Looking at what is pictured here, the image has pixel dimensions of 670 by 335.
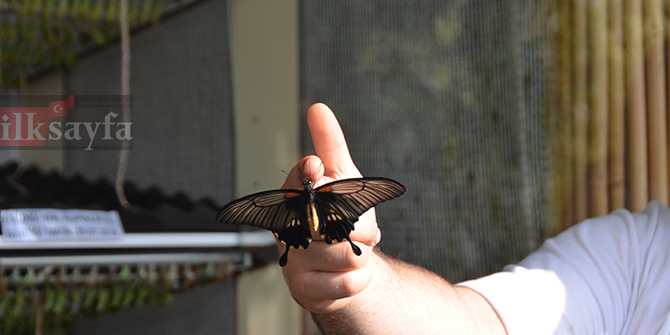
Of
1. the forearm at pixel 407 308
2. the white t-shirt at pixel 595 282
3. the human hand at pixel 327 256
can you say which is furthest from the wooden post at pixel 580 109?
the human hand at pixel 327 256

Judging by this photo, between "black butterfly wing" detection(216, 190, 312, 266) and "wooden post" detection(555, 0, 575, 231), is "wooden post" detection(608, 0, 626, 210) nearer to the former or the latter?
"wooden post" detection(555, 0, 575, 231)

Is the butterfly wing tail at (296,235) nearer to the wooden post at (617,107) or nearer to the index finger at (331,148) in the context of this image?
the index finger at (331,148)

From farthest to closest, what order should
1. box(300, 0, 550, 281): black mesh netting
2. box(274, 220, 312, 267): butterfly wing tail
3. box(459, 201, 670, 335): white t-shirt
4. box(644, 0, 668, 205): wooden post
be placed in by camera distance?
box(300, 0, 550, 281): black mesh netting, box(644, 0, 668, 205): wooden post, box(459, 201, 670, 335): white t-shirt, box(274, 220, 312, 267): butterfly wing tail

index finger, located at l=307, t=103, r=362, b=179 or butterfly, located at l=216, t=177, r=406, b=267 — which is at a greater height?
index finger, located at l=307, t=103, r=362, b=179

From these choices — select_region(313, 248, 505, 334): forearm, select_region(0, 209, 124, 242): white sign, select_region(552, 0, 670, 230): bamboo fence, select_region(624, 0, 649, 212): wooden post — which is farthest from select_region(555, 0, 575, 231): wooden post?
select_region(0, 209, 124, 242): white sign

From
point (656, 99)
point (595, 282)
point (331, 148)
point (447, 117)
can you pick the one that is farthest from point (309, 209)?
point (656, 99)

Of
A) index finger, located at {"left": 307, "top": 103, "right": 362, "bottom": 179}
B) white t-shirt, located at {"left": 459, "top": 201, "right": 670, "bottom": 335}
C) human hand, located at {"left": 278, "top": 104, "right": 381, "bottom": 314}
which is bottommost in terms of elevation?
white t-shirt, located at {"left": 459, "top": 201, "right": 670, "bottom": 335}

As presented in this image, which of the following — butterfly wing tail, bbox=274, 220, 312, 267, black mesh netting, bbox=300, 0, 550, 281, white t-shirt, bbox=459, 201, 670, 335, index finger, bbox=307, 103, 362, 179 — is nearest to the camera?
butterfly wing tail, bbox=274, 220, 312, 267
